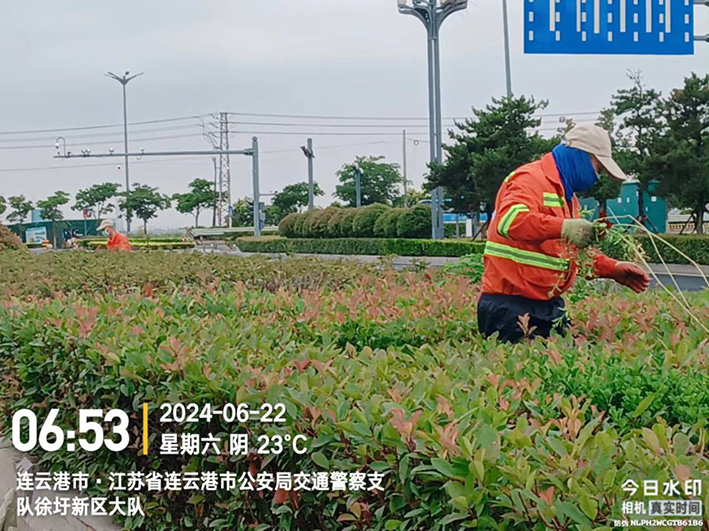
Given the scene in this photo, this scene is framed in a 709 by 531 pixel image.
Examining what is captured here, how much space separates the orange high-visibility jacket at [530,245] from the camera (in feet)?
11.6

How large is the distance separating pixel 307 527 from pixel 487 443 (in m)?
0.71

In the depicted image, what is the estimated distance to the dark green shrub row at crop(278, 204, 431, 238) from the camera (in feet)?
91.5

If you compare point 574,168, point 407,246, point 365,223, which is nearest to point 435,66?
point 407,246

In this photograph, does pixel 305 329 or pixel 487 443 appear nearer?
pixel 487 443

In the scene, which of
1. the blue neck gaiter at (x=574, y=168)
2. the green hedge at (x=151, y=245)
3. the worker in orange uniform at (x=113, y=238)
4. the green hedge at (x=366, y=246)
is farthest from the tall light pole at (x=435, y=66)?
the blue neck gaiter at (x=574, y=168)

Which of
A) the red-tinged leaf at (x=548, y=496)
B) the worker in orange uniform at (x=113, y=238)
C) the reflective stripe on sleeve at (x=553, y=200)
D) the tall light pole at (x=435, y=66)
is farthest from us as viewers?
the tall light pole at (x=435, y=66)

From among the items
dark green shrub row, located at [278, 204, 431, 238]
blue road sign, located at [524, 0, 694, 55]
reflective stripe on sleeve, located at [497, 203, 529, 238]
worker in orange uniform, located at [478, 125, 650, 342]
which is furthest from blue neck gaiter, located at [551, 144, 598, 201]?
dark green shrub row, located at [278, 204, 431, 238]

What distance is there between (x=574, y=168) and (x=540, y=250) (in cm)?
40

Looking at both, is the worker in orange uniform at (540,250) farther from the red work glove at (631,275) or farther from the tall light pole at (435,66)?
the tall light pole at (435,66)

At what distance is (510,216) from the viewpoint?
3.55 meters

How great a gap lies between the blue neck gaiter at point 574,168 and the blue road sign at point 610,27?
7.03 meters

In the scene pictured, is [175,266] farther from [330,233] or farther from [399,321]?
[330,233]

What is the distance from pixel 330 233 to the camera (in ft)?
101

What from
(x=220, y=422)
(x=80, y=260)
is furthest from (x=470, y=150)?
(x=220, y=422)
